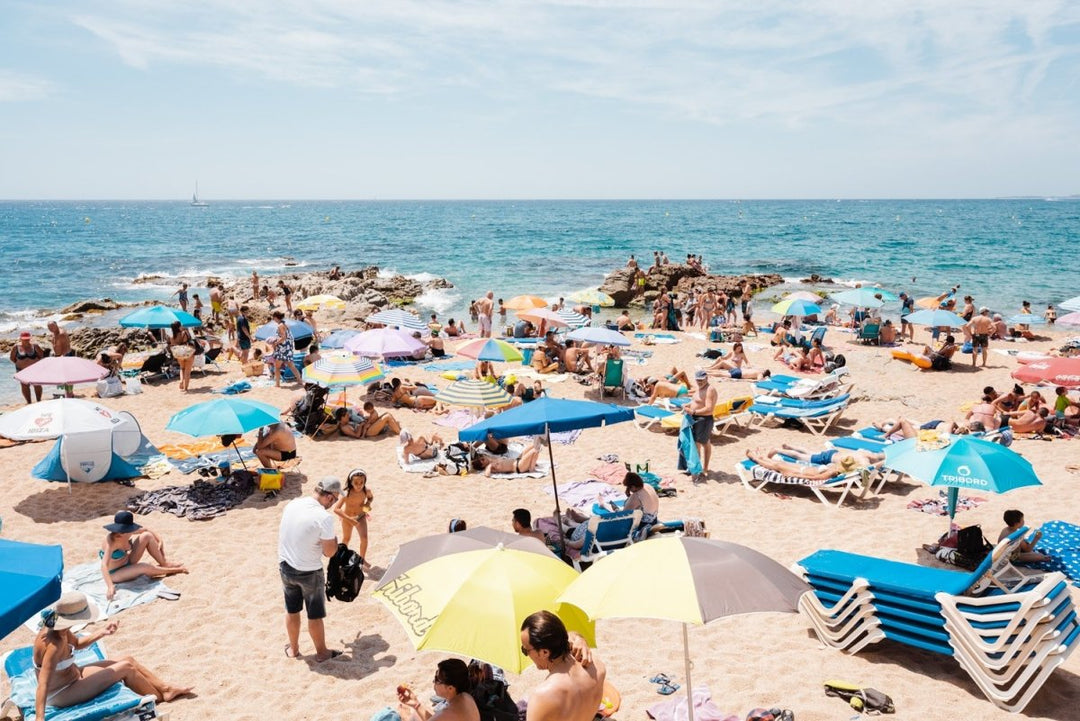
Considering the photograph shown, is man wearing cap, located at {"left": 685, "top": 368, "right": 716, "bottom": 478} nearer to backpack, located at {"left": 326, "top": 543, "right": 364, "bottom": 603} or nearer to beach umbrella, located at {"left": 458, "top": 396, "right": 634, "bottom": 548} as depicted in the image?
beach umbrella, located at {"left": 458, "top": 396, "right": 634, "bottom": 548}

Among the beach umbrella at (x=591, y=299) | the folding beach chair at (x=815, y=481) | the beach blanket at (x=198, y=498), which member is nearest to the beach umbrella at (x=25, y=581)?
the beach blanket at (x=198, y=498)

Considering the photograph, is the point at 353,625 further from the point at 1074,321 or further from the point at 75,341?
the point at 75,341

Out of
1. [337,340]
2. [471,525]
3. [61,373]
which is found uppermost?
[61,373]

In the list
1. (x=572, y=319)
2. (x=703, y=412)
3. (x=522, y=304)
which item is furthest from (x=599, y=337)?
(x=522, y=304)

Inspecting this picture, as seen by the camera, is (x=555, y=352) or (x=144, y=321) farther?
(x=555, y=352)

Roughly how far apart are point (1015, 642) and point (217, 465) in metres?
9.58

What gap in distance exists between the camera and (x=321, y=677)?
5727mm

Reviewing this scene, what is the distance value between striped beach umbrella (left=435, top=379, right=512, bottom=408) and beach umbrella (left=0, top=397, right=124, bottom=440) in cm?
462

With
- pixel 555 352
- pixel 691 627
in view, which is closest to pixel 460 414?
pixel 555 352

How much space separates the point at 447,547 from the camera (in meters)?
4.93

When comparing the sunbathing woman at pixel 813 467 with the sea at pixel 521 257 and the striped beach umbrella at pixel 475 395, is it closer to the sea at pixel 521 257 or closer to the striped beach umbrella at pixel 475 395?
the striped beach umbrella at pixel 475 395

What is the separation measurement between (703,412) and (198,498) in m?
6.83

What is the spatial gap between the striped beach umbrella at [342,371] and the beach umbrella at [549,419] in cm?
461

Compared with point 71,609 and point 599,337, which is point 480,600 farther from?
point 599,337
